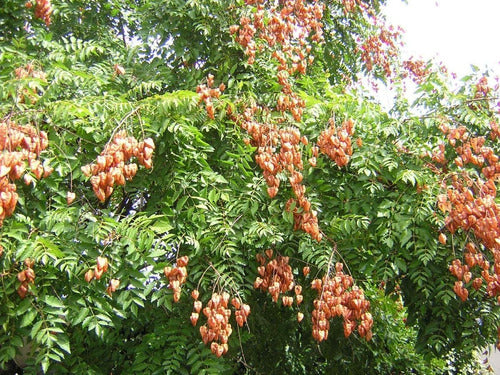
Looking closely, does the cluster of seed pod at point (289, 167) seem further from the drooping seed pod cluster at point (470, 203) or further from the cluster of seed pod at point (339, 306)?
the drooping seed pod cluster at point (470, 203)

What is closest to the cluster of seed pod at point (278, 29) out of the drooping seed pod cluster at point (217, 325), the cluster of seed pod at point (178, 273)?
the cluster of seed pod at point (178, 273)

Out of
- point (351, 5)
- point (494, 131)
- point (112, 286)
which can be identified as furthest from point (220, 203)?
point (351, 5)

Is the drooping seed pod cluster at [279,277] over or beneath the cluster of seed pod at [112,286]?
over

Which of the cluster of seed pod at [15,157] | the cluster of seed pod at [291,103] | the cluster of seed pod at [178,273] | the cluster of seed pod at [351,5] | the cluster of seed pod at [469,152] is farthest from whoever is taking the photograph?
the cluster of seed pod at [351,5]

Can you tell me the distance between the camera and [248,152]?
377cm

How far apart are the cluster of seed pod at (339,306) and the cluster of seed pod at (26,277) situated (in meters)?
1.67

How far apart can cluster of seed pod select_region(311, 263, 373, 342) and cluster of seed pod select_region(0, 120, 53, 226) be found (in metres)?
1.81

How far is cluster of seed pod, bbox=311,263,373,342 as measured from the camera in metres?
3.22

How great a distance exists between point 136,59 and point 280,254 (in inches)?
86.9

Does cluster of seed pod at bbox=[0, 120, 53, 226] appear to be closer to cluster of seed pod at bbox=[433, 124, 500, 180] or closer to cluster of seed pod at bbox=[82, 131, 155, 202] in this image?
cluster of seed pod at bbox=[82, 131, 155, 202]

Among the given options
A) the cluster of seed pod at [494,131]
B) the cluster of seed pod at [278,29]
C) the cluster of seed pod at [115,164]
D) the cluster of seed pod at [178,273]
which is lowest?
the cluster of seed pod at [178,273]

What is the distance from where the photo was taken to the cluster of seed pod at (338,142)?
3.46m

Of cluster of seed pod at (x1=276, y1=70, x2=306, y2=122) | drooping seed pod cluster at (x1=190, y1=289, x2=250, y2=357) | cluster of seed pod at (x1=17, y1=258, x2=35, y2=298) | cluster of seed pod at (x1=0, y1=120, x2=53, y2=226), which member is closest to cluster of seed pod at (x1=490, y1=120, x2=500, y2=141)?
cluster of seed pod at (x1=276, y1=70, x2=306, y2=122)

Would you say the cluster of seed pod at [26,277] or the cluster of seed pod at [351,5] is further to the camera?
the cluster of seed pod at [351,5]
